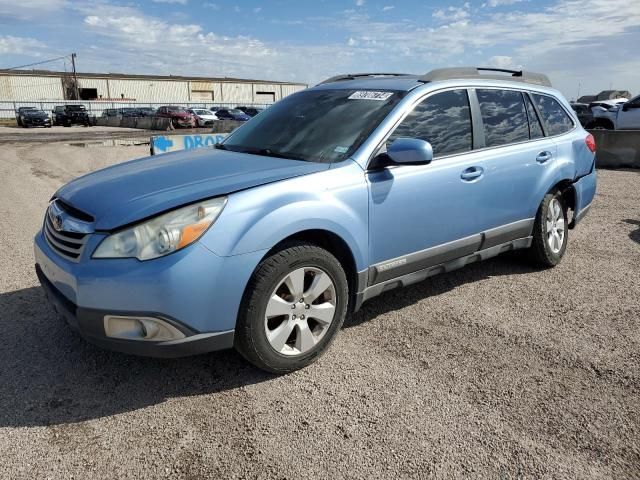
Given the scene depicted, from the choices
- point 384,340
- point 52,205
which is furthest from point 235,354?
point 52,205

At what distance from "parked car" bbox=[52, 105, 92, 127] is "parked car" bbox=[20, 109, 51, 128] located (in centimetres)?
223

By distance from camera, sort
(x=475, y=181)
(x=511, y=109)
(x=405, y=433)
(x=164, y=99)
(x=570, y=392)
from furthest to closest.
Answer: (x=164, y=99), (x=511, y=109), (x=475, y=181), (x=570, y=392), (x=405, y=433)

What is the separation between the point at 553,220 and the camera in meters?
4.85

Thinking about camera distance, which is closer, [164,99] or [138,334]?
[138,334]

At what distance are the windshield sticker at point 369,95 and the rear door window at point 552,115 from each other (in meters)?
1.87

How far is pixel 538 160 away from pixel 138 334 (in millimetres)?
3568

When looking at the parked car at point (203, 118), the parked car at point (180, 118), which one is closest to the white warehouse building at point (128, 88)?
the parked car at point (203, 118)

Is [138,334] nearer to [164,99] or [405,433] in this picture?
[405,433]

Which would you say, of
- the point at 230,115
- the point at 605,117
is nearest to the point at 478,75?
the point at 605,117

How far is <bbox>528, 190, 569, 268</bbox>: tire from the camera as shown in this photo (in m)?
4.66

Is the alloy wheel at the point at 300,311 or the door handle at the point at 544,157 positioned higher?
the door handle at the point at 544,157

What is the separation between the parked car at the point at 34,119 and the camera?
115 feet

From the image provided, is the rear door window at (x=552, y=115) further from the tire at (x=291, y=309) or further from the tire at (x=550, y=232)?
the tire at (x=291, y=309)

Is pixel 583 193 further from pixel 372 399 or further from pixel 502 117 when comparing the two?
pixel 372 399
